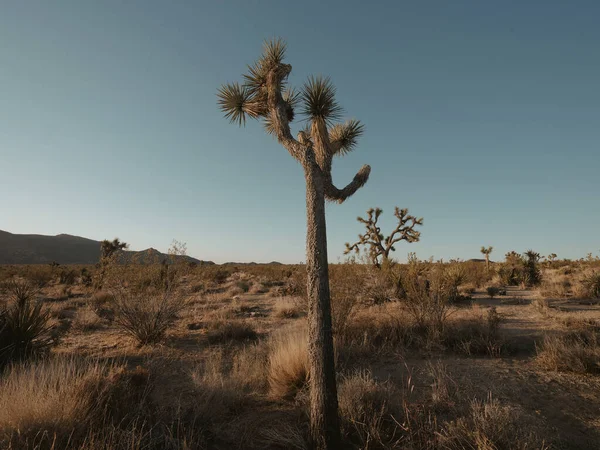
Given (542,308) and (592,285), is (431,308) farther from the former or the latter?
(592,285)

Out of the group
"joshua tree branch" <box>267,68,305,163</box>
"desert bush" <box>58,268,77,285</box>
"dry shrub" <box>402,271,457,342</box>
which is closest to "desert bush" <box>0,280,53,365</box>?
"joshua tree branch" <box>267,68,305,163</box>

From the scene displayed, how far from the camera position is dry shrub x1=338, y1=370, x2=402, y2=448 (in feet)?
12.1

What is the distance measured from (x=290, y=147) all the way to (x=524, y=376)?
5.75 meters

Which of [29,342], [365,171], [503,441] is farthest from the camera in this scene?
[29,342]

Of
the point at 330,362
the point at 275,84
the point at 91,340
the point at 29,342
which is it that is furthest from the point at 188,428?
the point at 91,340

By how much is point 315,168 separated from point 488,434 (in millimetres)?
3763

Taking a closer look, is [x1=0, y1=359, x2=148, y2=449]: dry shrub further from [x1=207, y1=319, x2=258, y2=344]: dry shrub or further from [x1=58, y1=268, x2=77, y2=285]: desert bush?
[x1=58, y1=268, x2=77, y2=285]: desert bush

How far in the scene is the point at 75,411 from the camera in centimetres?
329

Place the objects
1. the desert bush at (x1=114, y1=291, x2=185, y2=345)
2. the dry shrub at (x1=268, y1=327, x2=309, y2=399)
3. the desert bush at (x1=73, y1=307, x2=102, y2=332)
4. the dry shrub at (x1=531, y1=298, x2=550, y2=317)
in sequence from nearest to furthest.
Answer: the dry shrub at (x1=268, y1=327, x2=309, y2=399)
the desert bush at (x1=114, y1=291, x2=185, y2=345)
the dry shrub at (x1=531, y1=298, x2=550, y2=317)
the desert bush at (x1=73, y1=307, x2=102, y2=332)

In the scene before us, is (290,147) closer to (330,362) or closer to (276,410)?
(330,362)

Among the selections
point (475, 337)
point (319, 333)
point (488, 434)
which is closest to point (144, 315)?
point (319, 333)

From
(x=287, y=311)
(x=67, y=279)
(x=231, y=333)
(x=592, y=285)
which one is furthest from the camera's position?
(x=67, y=279)

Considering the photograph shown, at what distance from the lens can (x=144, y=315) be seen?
319 inches

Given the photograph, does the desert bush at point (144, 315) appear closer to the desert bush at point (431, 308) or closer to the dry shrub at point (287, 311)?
the dry shrub at point (287, 311)
